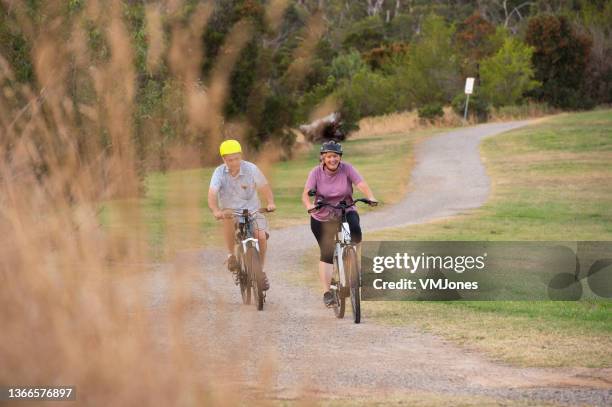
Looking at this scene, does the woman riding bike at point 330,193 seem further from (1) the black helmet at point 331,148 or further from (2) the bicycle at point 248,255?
(2) the bicycle at point 248,255

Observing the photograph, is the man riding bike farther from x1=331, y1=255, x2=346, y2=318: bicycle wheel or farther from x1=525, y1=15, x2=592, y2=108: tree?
x1=525, y1=15, x2=592, y2=108: tree

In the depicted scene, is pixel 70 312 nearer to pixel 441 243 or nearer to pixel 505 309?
pixel 505 309

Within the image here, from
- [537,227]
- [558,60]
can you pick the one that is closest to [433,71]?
[558,60]

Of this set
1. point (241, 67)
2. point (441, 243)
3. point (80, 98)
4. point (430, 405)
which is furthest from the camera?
point (241, 67)

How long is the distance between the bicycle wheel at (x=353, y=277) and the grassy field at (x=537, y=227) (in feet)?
1.74

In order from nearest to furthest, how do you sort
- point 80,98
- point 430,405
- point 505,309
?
point 430,405 < point 80,98 < point 505,309

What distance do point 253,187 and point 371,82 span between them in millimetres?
49835

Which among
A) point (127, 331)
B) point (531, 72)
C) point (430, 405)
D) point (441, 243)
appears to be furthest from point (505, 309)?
point (531, 72)

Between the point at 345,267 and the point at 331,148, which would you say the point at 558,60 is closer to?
the point at 331,148

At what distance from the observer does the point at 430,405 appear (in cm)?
748

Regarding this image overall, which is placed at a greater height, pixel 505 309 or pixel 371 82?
pixel 371 82

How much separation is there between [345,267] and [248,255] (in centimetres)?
119

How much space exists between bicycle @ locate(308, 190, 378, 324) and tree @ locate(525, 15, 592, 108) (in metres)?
50.9

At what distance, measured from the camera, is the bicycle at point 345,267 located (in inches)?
445
